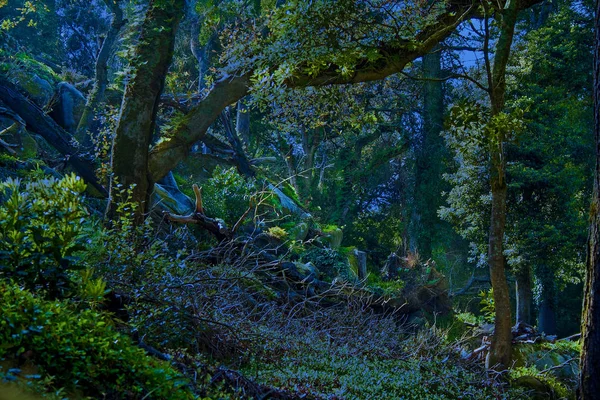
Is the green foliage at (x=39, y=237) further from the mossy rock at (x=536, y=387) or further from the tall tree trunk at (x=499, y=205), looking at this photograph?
the mossy rock at (x=536, y=387)

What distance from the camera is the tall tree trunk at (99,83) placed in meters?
13.4

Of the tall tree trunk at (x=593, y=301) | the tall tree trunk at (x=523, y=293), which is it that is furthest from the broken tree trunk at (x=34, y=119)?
the tall tree trunk at (x=523, y=293)

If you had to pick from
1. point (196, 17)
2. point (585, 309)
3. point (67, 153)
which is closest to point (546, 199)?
point (585, 309)

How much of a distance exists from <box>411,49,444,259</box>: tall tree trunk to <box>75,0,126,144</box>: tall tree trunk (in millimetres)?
12478

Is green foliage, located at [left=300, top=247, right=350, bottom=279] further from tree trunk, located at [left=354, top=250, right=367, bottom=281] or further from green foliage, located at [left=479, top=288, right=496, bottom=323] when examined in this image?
green foliage, located at [left=479, top=288, right=496, bottom=323]

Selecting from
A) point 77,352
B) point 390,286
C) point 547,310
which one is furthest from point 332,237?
point 77,352

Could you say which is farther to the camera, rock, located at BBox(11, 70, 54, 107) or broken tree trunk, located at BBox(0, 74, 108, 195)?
rock, located at BBox(11, 70, 54, 107)

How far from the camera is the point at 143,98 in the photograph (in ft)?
25.2

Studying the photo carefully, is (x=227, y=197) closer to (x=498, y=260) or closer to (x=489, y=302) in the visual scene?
(x=489, y=302)

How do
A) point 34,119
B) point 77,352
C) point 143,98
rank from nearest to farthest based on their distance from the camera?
1. point 77,352
2. point 143,98
3. point 34,119

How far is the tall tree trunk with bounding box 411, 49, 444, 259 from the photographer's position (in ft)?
71.8

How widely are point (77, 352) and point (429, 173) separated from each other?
2133cm

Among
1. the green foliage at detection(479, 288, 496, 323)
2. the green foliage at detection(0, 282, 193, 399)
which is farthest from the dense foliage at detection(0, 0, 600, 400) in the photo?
the green foliage at detection(479, 288, 496, 323)

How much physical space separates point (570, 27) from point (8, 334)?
54.6 feet
